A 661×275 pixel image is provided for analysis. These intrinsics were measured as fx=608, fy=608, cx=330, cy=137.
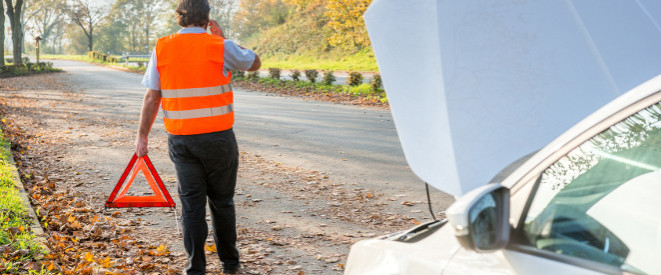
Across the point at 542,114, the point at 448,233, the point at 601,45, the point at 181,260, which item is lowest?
the point at 181,260

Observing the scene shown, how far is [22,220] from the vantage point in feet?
18.5

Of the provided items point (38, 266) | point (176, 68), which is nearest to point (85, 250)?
point (38, 266)

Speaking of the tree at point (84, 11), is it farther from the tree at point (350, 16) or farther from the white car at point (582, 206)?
the white car at point (582, 206)

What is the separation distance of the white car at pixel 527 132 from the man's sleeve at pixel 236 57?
136cm

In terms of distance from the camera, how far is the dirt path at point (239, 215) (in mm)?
5062

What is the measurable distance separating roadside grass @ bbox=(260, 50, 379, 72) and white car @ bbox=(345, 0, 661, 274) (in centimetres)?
3067

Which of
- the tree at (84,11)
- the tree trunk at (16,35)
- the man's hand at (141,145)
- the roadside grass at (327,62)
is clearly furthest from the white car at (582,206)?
the tree at (84,11)

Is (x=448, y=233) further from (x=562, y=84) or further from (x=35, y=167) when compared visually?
(x=35, y=167)

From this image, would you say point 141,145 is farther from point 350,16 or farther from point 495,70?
point 350,16

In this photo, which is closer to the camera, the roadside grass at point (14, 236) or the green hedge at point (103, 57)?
the roadside grass at point (14, 236)

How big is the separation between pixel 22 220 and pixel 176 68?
2.77 meters

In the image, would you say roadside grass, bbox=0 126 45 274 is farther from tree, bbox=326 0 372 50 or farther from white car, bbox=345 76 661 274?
tree, bbox=326 0 372 50

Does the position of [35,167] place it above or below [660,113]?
below

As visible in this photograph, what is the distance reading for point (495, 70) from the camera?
2.67 meters
